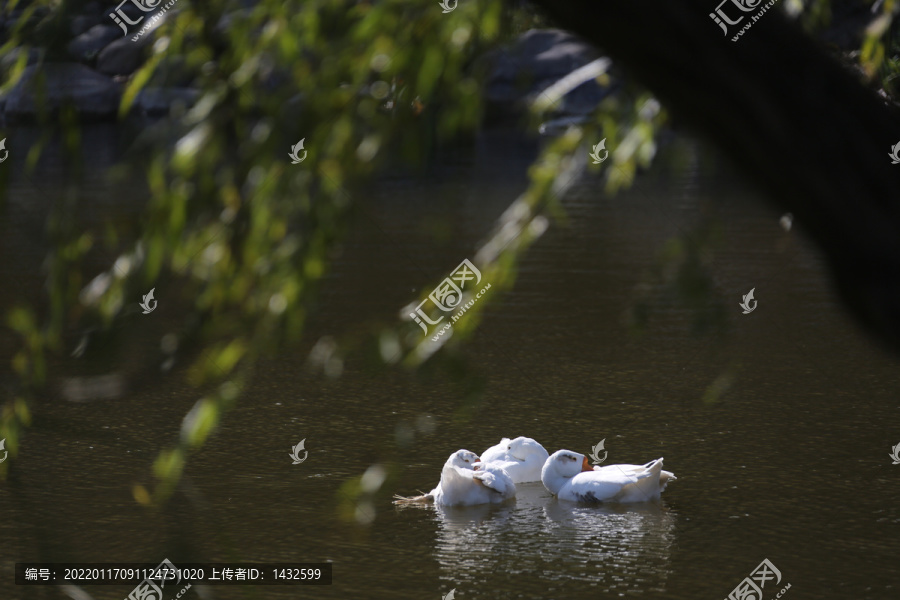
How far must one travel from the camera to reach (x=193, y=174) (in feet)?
6.90

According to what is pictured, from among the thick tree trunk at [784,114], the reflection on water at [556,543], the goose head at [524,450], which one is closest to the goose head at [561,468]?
the reflection on water at [556,543]

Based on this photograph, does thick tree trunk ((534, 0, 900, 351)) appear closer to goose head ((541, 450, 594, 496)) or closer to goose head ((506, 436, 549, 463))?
goose head ((541, 450, 594, 496))

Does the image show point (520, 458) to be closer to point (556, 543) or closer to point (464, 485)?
point (464, 485)

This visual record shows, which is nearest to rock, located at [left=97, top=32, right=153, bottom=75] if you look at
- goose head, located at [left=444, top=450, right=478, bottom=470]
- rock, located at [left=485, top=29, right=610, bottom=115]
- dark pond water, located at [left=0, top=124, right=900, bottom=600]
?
rock, located at [left=485, top=29, right=610, bottom=115]

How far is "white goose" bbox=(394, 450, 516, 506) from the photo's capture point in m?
8.11

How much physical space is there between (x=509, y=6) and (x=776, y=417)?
8.50m

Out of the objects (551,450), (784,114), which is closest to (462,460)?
(551,450)

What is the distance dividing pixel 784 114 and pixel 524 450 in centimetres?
705

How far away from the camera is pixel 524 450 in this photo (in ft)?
28.7

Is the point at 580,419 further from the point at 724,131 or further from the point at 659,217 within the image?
the point at 659,217

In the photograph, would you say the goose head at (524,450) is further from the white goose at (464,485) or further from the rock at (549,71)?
the rock at (549,71)

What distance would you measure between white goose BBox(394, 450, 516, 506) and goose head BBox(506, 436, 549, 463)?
1.31ft

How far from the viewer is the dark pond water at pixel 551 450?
7.03 m

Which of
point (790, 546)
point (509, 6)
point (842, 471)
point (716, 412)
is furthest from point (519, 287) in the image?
point (509, 6)
